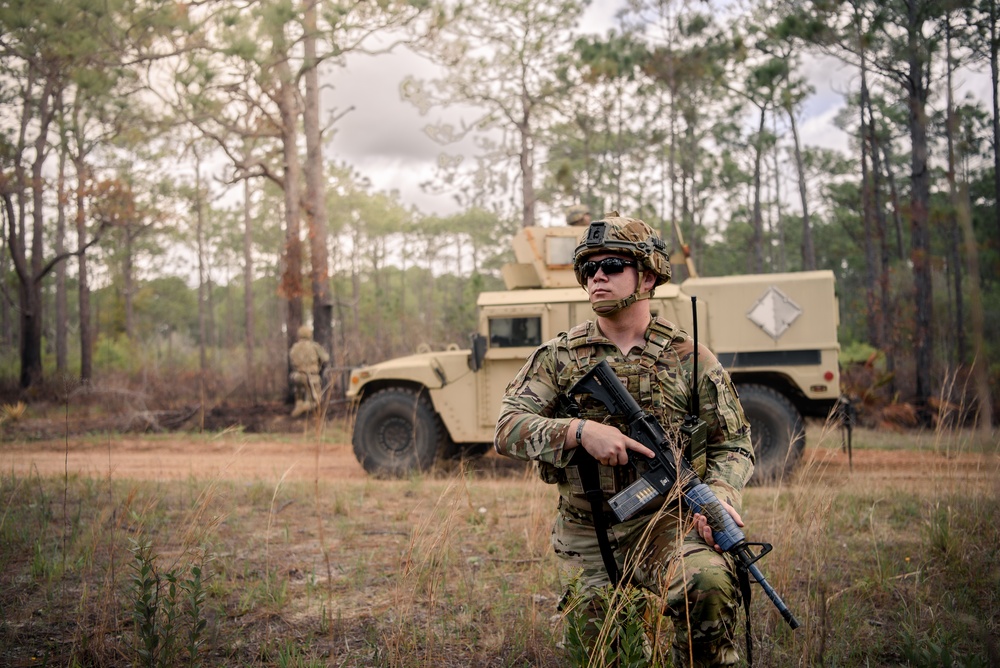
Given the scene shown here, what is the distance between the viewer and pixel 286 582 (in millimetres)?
3361

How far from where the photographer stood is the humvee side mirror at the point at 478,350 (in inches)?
259

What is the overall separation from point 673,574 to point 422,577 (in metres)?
1.80

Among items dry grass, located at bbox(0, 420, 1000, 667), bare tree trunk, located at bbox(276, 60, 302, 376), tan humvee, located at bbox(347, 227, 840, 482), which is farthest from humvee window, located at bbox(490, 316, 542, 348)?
bare tree trunk, located at bbox(276, 60, 302, 376)

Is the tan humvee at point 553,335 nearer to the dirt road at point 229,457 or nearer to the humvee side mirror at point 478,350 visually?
the humvee side mirror at point 478,350

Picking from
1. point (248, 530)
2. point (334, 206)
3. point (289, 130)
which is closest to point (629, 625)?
point (248, 530)

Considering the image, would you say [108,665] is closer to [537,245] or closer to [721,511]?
[721,511]

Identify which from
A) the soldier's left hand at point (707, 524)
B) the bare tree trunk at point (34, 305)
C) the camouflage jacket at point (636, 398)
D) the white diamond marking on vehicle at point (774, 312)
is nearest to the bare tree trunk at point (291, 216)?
the bare tree trunk at point (34, 305)

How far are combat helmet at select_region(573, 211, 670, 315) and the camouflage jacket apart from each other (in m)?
0.13

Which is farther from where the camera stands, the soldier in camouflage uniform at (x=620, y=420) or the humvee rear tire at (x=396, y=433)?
the humvee rear tire at (x=396, y=433)

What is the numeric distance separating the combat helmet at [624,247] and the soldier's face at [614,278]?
2 cm

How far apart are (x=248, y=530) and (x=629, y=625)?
3.09 meters

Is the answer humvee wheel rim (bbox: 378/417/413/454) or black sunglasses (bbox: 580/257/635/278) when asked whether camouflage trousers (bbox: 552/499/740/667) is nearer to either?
black sunglasses (bbox: 580/257/635/278)

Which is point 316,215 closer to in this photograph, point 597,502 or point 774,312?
point 774,312

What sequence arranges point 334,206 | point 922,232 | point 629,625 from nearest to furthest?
point 629,625 → point 922,232 → point 334,206
